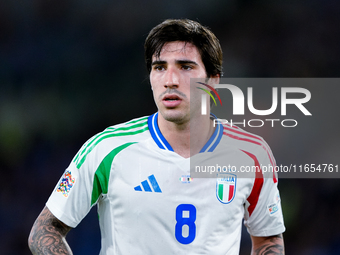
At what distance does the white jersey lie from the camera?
2.40 m

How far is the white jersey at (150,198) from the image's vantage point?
2402mm

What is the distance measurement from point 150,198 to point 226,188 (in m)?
0.47

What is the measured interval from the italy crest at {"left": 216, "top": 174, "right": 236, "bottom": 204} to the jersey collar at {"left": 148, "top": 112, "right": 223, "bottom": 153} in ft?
0.68

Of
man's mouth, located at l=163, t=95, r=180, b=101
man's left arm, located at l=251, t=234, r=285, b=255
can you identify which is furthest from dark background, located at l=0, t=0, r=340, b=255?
man's mouth, located at l=163, t=95, r=180, b=101

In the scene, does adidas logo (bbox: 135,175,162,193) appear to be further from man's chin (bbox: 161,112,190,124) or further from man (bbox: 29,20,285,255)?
man's chin (bbox: 161,112,190,124)

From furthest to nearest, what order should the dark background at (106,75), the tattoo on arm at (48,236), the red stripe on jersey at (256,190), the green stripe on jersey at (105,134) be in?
the dark background at (106,75) < the red stripe on jersey at (256,190) < the green stripe on jersey at (105,134) < the tattoo on arm at (48,236)

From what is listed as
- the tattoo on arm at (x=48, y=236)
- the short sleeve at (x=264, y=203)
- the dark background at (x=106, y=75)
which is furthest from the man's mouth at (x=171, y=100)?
the dark background at (x=106, y=75)

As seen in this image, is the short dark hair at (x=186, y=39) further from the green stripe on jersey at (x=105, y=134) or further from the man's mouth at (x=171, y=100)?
the green stripe on jersey at (x=105, y=134)

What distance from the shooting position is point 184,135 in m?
2.58

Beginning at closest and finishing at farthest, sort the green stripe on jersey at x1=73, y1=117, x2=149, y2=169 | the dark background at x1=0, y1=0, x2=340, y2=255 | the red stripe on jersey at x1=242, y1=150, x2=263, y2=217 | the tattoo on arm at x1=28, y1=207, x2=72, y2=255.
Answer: the tattoo on arm at x1=28, y1=207, x2=72, y2=255, the green stripe on jersey at x1=73, y1=117, x2=149, y2=169, the red stripe on jersey at x1=242, y1=150, x2=263, y2=217, the dark background at x1=0, y1=0, x2=340, y2=255

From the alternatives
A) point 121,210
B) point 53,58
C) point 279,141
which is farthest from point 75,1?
point 121,210

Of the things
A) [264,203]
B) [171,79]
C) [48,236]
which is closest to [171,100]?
[171,79]

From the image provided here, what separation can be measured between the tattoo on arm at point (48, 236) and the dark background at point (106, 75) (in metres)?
2.45

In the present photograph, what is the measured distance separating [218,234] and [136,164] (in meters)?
0.64
